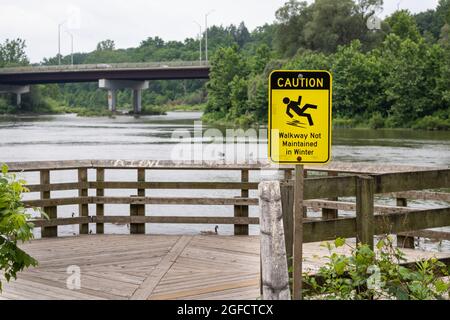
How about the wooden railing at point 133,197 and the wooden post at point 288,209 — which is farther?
the wooden railing at point 133,197

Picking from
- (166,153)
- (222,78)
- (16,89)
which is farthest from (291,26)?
(166,153)

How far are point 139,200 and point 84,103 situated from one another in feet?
526

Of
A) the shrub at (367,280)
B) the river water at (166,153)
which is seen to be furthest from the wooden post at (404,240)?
the river water at (166,153)

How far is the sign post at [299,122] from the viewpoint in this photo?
5547mm

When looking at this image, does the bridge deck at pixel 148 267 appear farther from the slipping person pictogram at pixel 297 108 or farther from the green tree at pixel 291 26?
the green tree at pixel 291 26

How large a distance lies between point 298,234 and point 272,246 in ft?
1.94

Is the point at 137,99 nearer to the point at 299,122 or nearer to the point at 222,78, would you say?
the point at 222,78

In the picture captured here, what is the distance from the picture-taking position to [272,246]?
16.4ft

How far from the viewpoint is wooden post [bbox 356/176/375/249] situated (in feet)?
20.3

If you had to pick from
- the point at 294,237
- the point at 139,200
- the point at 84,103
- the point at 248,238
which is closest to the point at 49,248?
the point at 139,200

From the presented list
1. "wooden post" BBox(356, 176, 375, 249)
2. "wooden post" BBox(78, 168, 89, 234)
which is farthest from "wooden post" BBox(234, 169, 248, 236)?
"wooden post" BBox(356, 176, 375, 249)

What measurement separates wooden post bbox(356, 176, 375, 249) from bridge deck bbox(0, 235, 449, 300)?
52cm

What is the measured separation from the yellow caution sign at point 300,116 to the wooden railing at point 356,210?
29 centimetres

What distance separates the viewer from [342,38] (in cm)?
9225
